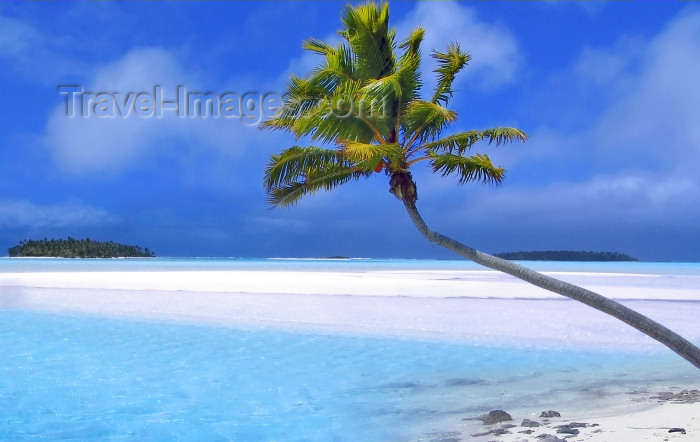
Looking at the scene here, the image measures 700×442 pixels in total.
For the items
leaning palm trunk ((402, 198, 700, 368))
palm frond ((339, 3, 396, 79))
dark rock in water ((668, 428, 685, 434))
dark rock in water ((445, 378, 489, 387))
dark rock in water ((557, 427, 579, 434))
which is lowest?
dark rock in water ((445, 378, 489, 387))

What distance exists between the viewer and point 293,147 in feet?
21.7

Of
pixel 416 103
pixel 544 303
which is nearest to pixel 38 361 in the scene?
pixel 416 103

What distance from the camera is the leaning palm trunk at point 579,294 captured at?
456 centimetres

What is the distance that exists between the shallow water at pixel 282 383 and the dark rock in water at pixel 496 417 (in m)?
0.25

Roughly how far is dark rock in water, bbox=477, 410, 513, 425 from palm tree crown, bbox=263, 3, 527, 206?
2221mm

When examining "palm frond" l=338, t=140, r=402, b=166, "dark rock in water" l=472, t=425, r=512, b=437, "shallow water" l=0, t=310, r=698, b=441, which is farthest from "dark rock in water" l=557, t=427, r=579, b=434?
"palm frond" l=338, t=140, r=402, b=166

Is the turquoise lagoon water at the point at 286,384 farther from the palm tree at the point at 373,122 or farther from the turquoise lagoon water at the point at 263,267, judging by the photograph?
the turquoise lagoon water at the point at 263,267

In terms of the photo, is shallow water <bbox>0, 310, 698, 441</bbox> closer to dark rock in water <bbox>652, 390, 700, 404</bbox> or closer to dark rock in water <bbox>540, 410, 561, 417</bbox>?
dark rock in water <bbox>540, 410, 561, 417</bbox>

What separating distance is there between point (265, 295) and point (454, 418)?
14672 mm

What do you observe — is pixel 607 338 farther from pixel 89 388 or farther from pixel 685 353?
pixel 89 388

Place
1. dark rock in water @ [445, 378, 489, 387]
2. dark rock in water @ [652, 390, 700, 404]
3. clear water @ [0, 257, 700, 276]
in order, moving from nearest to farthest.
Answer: dark rock in water @ [652, 390, 700, 404] < dark rock in water @ [445, 378, 489, 387] < clear water @ [0, 257, 700, 276]

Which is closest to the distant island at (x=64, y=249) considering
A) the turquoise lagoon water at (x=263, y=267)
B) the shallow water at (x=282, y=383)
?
the turquoise lagoon water at (x=263, y=267)

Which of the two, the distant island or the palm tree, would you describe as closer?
the palm tree

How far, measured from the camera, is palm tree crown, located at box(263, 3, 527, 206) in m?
6.08
